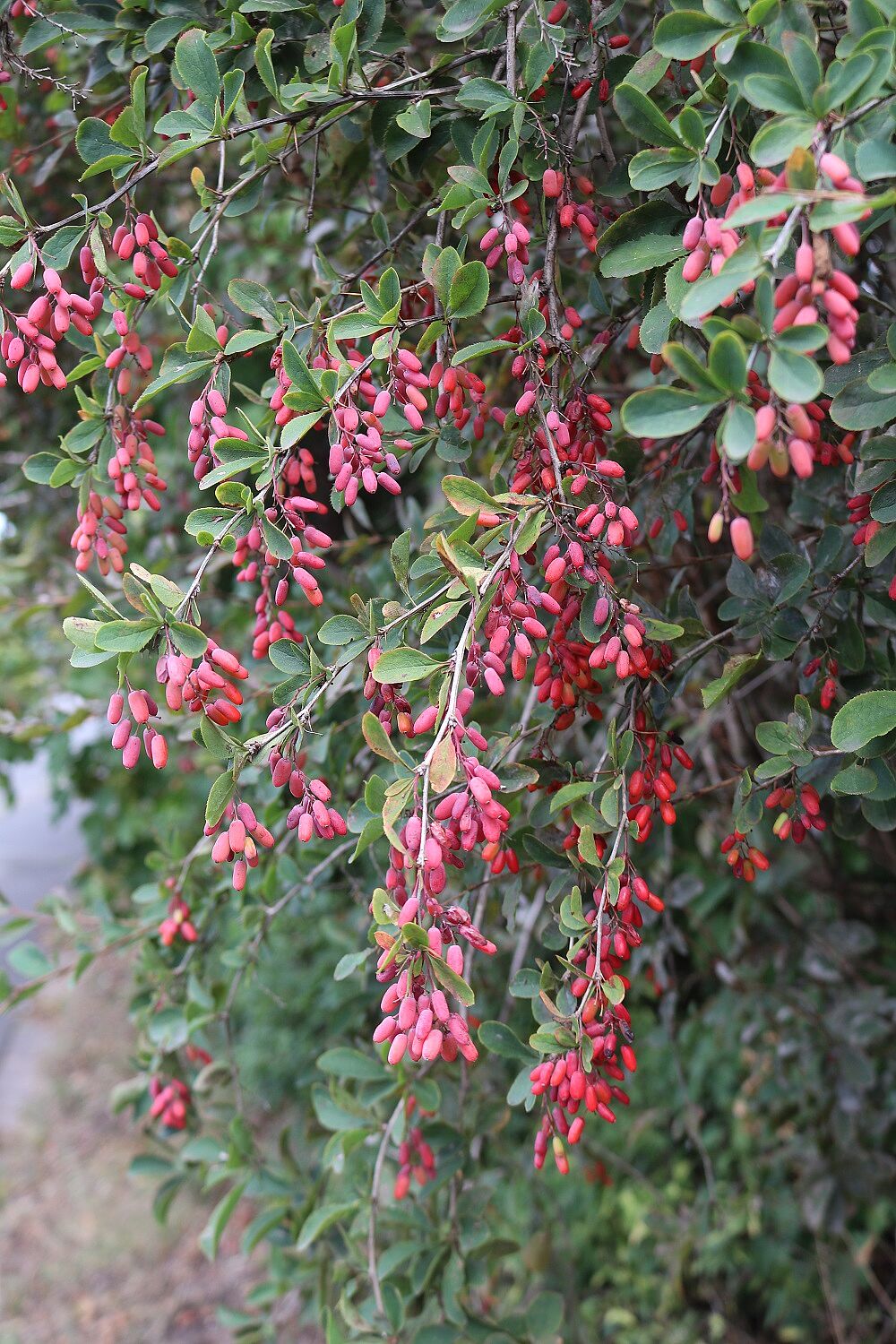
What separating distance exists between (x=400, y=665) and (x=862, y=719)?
Answer: 1.39 ft

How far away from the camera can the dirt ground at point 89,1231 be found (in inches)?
148

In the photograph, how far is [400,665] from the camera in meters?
0.87

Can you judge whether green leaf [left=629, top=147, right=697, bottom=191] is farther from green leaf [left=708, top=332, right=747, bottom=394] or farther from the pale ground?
the pale ground

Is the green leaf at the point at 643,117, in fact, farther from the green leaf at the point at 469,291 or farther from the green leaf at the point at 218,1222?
the green leaf at the point at 218,1222

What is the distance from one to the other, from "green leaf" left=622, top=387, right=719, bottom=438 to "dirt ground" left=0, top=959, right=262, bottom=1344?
3.43 metres

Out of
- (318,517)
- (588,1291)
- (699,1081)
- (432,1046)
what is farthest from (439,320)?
(588,1291)

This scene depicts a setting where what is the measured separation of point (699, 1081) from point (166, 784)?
2.08 metres

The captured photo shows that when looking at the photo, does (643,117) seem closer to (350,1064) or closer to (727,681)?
(727,681)

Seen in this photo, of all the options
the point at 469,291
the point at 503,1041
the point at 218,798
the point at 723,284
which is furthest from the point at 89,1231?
the point at 723,284

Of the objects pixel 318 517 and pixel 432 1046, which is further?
pixel 318 517

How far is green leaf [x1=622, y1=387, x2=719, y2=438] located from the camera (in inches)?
29.1

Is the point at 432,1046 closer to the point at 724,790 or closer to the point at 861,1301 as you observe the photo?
the point at 724,790

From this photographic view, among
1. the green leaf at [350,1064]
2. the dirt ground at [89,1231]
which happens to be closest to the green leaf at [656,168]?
the green leaf at [350,1064]

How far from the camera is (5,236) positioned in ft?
3.28
